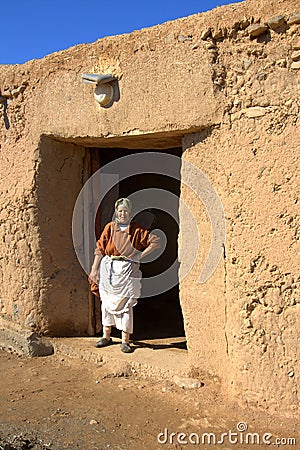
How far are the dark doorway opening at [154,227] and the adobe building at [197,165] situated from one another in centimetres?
64

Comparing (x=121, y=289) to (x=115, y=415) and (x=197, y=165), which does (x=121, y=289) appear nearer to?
(x=115, y=415)

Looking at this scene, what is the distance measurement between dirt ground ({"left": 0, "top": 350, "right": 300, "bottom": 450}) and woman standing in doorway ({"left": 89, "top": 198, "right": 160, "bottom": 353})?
51cm

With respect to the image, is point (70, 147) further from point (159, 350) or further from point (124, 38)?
point (159, 350)

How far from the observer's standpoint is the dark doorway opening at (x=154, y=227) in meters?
5.44

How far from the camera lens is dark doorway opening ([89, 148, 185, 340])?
17.8ft

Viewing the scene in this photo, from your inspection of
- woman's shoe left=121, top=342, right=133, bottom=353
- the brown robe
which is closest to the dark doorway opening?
the brown robe

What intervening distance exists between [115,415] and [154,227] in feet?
11.6

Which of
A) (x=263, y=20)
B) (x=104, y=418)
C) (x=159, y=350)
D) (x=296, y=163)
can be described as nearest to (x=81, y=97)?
(x=263, y=20)

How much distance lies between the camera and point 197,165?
12.5 ft

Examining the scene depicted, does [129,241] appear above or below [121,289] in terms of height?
above

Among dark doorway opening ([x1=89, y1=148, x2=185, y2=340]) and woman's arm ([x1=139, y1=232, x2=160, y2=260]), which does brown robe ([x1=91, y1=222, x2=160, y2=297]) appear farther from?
dark doorway opening ([x1=89, y1=148, x2=185, y2=340])

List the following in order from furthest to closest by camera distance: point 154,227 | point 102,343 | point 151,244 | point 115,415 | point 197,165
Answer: point 154,227 < point 102,343 < point 151,244 < point 197,165 < point 115,415

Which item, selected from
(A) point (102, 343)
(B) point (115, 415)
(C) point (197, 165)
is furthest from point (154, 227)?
(B) point (115, 415)

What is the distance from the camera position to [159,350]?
456 centimetres
